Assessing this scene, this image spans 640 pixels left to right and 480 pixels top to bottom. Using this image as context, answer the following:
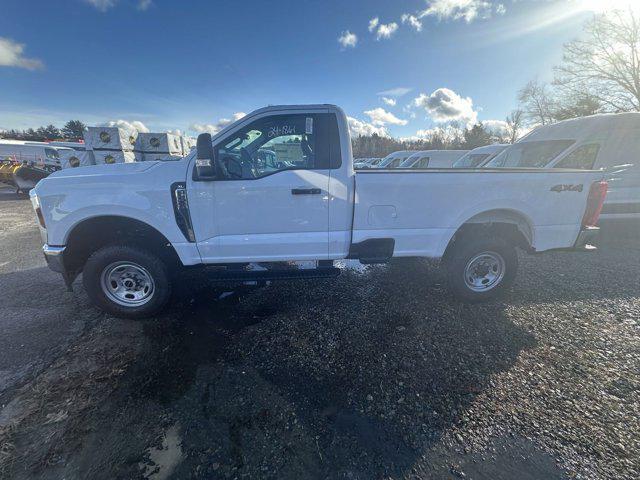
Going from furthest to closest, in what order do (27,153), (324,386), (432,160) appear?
(27,153), (432,160), (324,386)

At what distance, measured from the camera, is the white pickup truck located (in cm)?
301

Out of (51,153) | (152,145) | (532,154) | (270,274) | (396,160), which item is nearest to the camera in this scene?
(270,274)

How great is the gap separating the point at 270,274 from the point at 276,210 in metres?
0.76

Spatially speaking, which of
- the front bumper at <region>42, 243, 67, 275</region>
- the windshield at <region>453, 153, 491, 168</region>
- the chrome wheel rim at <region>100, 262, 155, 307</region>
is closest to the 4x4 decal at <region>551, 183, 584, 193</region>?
the chrome wheel rim at <region>100, 262, 155, 307</region>

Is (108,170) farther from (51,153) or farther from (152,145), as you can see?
(51,153)

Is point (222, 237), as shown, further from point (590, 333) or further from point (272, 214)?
point (590, 333)

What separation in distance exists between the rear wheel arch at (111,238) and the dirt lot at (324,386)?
0.70m

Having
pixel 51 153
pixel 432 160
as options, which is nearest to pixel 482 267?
pixel 432 160

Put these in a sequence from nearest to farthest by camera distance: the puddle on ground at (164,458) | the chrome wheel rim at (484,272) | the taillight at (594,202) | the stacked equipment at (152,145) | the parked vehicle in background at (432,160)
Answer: the puddle on ground at (164,458)
the taillight at (594,202)
the chrome wheel rim at (484,272)
the stacked equipment at (152,145)
the parked vehicle in background at (432,160)

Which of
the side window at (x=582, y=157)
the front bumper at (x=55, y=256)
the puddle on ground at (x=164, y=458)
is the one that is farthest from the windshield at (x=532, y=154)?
the front bumper at (x=55, y=256)

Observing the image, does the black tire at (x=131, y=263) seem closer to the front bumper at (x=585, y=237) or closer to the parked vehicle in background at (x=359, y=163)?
the parked vehicle in background at (x=359, y=163)

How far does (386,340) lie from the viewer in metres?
2.99

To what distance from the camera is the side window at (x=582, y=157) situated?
6238 mm

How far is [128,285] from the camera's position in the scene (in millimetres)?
3352
